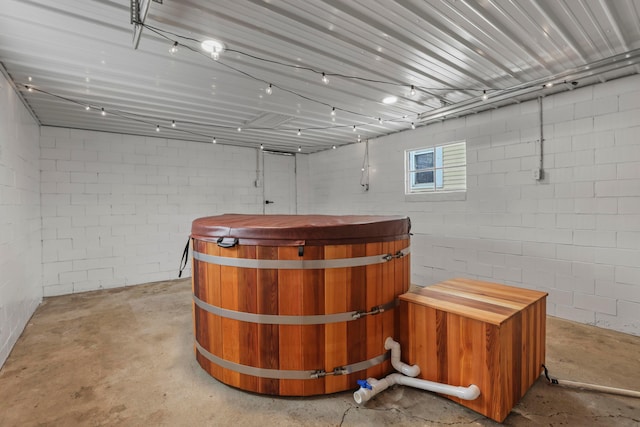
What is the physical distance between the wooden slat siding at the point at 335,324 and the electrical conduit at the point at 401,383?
0.17 metres

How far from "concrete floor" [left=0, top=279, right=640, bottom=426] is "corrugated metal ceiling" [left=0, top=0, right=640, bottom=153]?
8.67 ft

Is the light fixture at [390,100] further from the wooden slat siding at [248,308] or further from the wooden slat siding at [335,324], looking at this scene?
the wooden slat siding at [248,308]

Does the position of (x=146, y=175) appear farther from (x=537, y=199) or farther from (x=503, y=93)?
(x=537, y=199)

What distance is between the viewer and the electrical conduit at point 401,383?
193 cm

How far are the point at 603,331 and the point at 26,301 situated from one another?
21.1 ft

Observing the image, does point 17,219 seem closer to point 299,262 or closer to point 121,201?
point 121,201

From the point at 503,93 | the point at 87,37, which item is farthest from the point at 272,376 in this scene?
the point at 503,93

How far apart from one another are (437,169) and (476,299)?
10.3ft

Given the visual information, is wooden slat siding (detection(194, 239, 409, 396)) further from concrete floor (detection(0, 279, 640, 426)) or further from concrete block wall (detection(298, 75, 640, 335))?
concrete block wall (detection(298, 75, 640, 335))

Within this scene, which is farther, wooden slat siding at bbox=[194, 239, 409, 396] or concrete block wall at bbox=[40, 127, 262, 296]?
concrete block wall at bbox=[40, 127, 262, 296]

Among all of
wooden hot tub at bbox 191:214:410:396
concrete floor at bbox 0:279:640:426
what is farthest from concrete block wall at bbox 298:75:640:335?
wooden hot tub at bbox 191:214:410:396

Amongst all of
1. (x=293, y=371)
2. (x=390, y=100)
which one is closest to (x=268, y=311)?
(x=293, y=371)

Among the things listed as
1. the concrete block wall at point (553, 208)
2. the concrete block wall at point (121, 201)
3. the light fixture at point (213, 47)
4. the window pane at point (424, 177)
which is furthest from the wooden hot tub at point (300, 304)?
the concrete block wall at point (121, 201)

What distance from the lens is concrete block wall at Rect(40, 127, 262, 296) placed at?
4.78 metres
